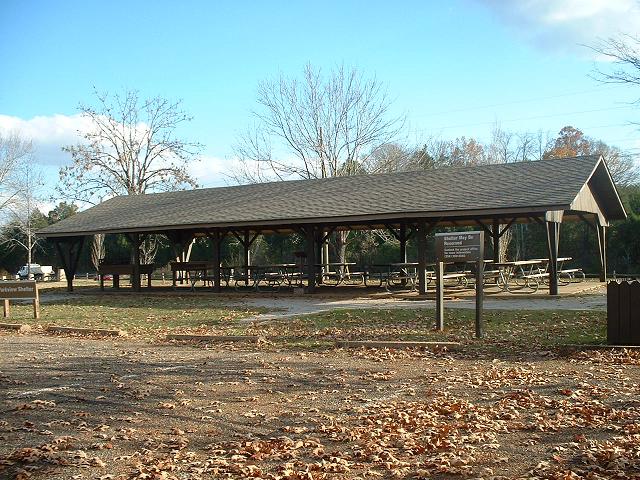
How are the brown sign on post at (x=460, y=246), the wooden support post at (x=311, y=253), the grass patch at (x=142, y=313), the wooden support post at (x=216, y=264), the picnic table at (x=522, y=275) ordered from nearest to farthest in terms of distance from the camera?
the brown sign on post at (x=460, y=246)
the grass patch at (x=142, y=313)
the picnic table at (x=522, y=275)
the wooden support post at (x=311, y=253)
the wooden support post at (x=216, y=264)

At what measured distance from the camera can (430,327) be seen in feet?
45.0

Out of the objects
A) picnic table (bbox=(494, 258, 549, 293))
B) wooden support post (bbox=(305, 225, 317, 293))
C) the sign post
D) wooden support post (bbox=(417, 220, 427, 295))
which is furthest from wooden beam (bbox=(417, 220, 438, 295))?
the sign post

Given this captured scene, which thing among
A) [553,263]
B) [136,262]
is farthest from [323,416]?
[136,262]

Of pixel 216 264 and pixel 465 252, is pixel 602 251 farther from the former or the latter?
pixel 465 252

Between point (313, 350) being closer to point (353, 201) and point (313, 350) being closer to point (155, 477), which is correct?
point (155, 477)

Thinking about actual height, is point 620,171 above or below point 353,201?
above

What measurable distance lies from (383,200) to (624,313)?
12067 millimetres

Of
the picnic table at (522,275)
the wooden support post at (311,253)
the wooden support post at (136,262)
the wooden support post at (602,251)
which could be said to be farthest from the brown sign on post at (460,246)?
the wooden support post at (136,262)

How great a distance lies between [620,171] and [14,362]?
4545 cm

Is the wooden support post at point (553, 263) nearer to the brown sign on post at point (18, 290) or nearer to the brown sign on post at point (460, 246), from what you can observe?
the brown sign on post at point (460, 246)

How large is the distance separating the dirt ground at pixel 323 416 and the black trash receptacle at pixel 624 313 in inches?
25.5

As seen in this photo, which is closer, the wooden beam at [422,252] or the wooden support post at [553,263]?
the wooden support post at [553,263]

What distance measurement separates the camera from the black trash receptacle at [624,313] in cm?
1034

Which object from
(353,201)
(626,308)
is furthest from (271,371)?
(353,201)
